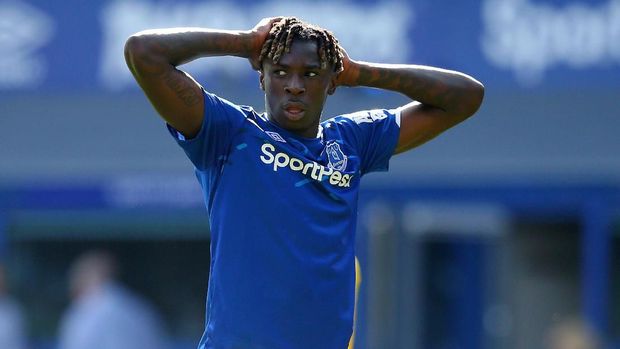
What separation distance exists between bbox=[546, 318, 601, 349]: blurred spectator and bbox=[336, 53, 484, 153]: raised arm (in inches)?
200

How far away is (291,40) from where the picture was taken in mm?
3398

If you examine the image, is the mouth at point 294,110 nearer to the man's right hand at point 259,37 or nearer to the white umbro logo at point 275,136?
the white umbro logo at point 275,136

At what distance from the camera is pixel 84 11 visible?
33.2 ft

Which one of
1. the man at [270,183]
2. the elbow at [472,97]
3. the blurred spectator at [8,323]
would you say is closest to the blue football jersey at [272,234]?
the man at [270,183]

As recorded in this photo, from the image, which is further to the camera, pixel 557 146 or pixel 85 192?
pixel 85 192

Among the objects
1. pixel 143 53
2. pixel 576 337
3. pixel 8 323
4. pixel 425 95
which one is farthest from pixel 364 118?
pixel 8 323

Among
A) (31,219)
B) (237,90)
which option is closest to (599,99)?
(237,90)

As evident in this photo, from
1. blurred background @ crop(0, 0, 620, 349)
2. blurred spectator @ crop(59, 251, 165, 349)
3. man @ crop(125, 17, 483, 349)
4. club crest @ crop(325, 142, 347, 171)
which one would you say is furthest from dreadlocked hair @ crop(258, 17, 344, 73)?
blurred spectator @ crop(59, 251, 165, 349)

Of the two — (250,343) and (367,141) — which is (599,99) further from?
(250,343)

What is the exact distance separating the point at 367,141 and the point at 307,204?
0.45 metres

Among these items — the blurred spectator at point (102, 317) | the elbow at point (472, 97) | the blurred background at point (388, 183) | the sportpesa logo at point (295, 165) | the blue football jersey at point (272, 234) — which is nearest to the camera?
the blue football jersey at point (272, 234)

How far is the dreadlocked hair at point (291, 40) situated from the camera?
3.39m

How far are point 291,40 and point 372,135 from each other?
0.51 metres

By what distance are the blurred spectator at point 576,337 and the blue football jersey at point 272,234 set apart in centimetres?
556
